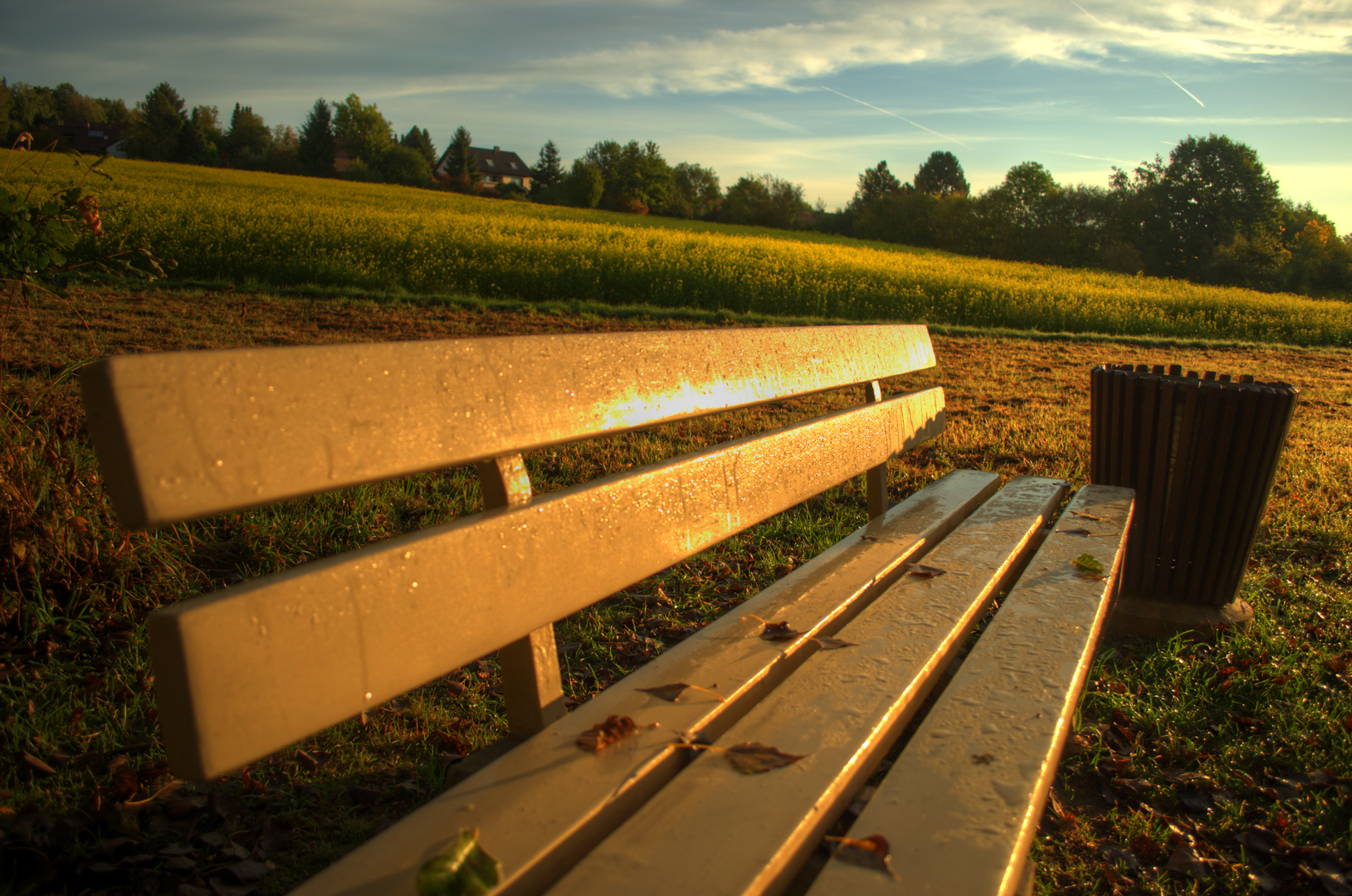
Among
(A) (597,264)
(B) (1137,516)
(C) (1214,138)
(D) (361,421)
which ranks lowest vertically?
(B) (1137,516)

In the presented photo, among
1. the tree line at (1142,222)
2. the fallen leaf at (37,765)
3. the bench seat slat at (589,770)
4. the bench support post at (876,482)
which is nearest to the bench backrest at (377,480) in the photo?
the bench seat slat at (589,770)

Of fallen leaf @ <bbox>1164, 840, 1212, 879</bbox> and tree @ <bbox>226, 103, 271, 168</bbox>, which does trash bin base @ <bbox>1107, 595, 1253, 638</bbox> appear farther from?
tree @ <bbox>226, 103, 271, 168</bbox>

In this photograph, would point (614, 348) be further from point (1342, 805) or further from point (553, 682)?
point (1342, 805)

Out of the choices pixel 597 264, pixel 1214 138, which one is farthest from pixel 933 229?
pixel 597 264

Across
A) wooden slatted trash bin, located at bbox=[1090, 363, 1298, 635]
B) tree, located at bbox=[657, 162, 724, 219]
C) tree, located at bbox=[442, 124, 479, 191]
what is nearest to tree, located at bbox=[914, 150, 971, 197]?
tree, located at bbox=[657, 162, 724, 219]

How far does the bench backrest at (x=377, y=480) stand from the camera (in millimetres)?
738

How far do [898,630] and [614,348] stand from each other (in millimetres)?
727

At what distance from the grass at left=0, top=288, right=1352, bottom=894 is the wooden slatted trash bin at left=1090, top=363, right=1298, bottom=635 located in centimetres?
15

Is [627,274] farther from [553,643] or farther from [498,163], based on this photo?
[498,163]

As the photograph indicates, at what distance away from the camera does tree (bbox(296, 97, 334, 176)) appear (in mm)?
61931

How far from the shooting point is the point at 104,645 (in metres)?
2.18

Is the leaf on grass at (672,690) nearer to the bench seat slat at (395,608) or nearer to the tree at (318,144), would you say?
the bench seat slat at (395,608)

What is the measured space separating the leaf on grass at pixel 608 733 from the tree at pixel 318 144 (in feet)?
217

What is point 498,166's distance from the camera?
96.9 meters
